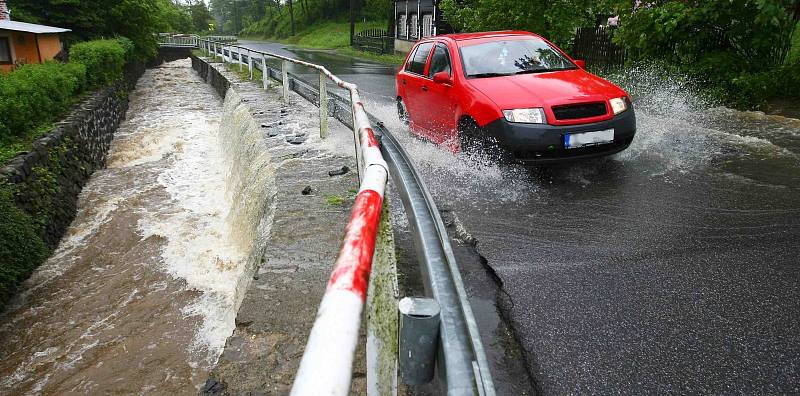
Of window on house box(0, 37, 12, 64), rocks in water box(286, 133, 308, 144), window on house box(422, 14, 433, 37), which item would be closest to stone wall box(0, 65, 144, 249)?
rocks in water box(286, 133, 308, 144)

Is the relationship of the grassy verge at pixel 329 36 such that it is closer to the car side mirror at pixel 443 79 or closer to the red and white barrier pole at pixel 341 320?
the car side mirror at pixel 443 79

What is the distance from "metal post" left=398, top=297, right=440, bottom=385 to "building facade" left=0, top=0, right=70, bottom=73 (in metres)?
22.7

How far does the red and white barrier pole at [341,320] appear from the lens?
33.2 inches

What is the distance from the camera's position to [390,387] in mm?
1655

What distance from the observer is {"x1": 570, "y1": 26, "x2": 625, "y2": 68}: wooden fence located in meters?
16.2

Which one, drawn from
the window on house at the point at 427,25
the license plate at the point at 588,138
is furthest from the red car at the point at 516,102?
the window on house at the point at 427,25

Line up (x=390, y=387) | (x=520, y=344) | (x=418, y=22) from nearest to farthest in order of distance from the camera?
(x=390, y=387), (x=520, y=344), (x=418, y=22)

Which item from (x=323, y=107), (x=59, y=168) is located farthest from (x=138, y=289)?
(x=59, y=168)

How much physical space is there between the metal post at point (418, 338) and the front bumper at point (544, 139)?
14.8 ft

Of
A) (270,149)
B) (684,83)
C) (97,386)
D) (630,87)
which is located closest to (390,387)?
(97,386)

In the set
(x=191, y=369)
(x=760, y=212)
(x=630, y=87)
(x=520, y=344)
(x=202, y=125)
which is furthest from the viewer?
(x=202, y=125)

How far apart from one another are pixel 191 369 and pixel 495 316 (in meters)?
2.69

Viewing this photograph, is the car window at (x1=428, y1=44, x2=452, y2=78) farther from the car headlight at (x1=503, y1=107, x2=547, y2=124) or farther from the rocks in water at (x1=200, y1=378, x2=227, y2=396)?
the rocks in water at (x1=200, y1=378, x2=227, y2=396)

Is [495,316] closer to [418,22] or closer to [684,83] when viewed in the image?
[684,83]
